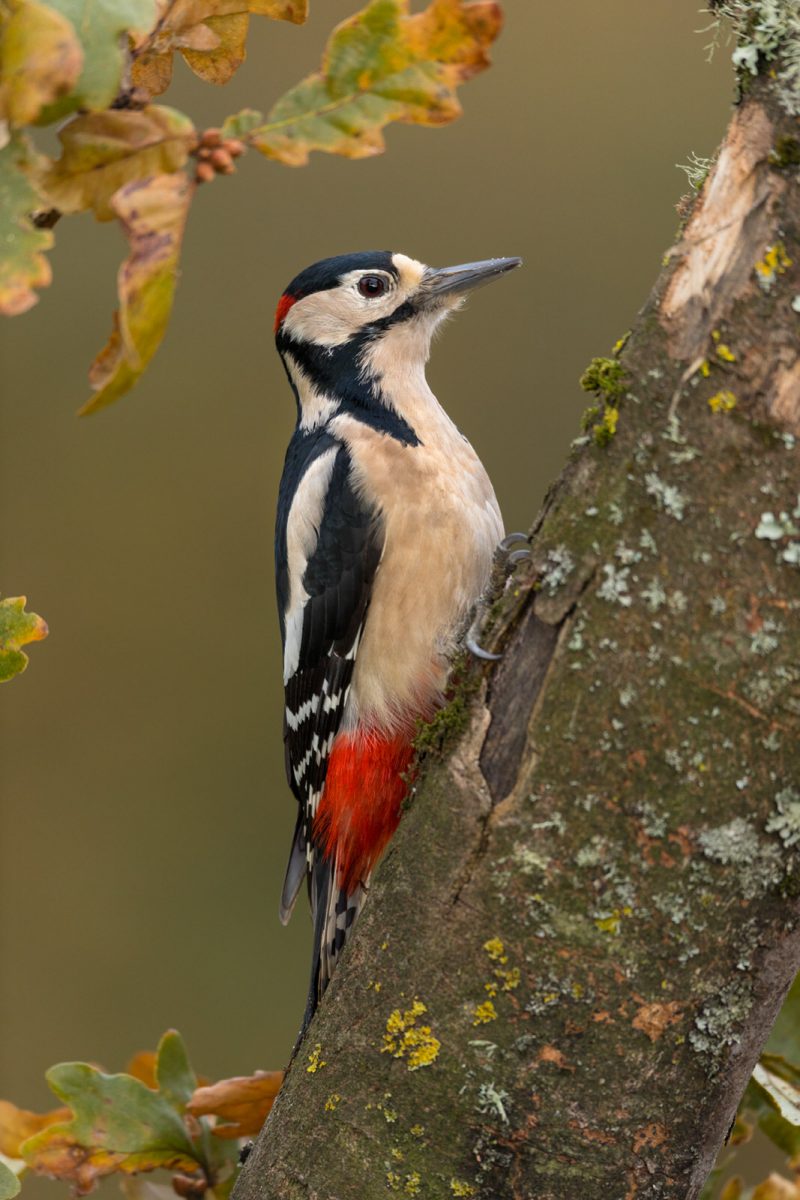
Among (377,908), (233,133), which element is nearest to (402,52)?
(233,133)

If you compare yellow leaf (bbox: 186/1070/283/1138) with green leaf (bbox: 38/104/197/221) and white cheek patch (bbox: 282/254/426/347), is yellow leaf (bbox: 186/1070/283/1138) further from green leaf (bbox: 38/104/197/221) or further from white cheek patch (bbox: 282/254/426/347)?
white cheek patch (bbox: 282/254/426/347)

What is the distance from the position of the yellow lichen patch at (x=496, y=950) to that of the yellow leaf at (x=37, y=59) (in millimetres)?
914

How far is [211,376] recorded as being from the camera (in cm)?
546

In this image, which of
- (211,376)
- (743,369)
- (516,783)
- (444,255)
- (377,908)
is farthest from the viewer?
(211,376)

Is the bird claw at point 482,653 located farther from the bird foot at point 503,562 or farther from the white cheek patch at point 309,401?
the white cheek patch at point 309,401

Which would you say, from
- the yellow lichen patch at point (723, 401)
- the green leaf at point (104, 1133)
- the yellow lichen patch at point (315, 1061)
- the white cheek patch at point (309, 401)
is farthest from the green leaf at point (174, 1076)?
the white cheek patch at point (309, 401)

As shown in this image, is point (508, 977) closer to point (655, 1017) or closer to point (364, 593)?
point (655, 1017)

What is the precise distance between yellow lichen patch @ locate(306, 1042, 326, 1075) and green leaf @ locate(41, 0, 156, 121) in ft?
3.38

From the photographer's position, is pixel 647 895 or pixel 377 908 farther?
pixel 377 908

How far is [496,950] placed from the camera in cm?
146

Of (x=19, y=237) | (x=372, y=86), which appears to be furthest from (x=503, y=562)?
(x=19, y=237)

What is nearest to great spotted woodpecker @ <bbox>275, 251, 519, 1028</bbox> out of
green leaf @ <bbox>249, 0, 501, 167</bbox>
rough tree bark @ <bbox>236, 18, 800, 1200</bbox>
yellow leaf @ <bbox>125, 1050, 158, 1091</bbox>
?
yellow leaf @ <bbox>125, 1050, 158, 1091</bbox>

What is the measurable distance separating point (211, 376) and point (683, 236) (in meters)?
4.16

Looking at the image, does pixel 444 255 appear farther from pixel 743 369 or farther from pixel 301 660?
pixel 743 369
